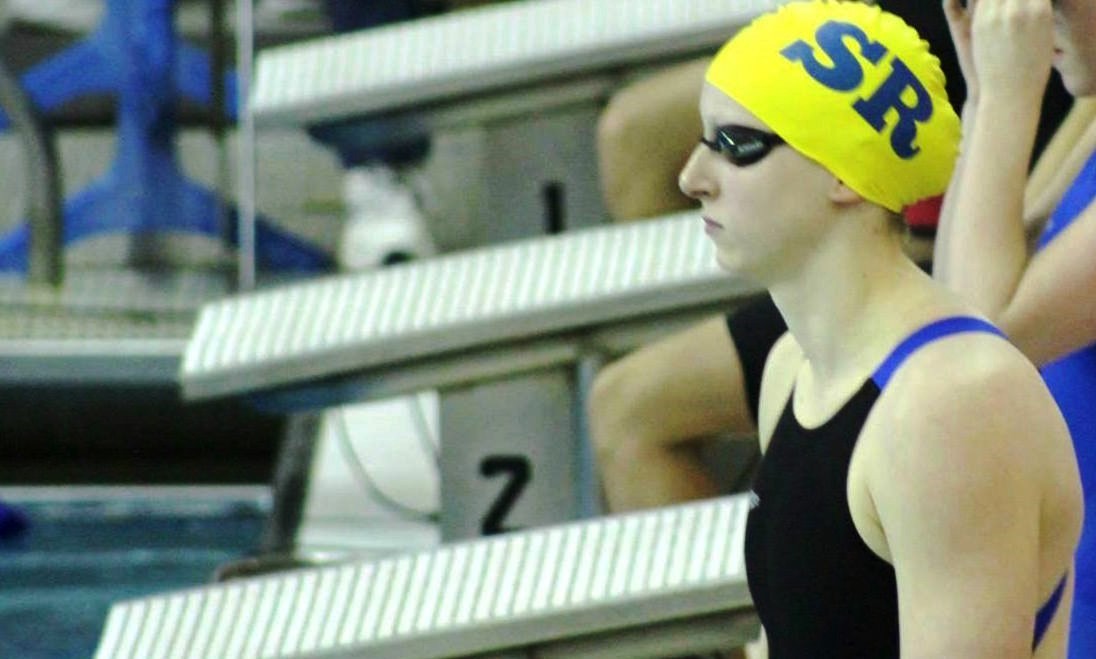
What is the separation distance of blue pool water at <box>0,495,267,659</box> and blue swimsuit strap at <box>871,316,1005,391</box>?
2.33 metres

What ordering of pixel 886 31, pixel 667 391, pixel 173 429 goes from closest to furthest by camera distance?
pixel 886 31, pixel 667 391, pixel 173 429

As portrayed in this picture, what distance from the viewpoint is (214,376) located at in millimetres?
2861

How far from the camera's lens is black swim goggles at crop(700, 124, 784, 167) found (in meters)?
1.46

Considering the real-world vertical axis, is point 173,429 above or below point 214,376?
below

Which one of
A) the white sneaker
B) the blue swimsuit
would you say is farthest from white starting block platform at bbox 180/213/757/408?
the white sneaker

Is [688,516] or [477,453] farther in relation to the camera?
[477,453]

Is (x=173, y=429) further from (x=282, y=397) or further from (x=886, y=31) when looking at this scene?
(x=886, y=31)

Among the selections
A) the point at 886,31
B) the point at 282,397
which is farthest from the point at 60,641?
the point at 886,31

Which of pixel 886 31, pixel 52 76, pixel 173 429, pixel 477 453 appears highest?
pixel 886 31

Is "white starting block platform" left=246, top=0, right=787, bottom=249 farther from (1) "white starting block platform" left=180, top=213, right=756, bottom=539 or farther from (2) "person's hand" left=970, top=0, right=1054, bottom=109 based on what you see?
(2) "person's hand" left=970, top=0, right=1054, bottom=109

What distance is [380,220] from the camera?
194 inches

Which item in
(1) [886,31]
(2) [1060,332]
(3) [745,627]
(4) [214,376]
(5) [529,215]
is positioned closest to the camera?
(1) [886,31]

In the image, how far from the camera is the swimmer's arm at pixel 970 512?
1.30 metres

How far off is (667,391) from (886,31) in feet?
3.50
